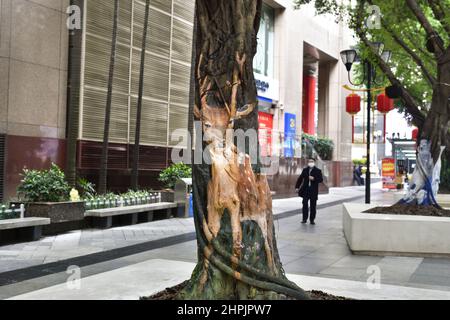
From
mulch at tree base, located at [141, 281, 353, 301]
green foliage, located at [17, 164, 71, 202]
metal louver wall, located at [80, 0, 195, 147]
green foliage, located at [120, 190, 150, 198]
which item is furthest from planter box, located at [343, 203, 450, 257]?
metal louver wall, located at [80, 0, 195, 147]

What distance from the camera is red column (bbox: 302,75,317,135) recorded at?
121ft

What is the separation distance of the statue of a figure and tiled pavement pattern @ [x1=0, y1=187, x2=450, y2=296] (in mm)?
1857

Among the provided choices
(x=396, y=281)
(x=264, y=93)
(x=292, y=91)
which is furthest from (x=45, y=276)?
(x=292, y=91)

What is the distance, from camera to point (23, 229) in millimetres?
9859

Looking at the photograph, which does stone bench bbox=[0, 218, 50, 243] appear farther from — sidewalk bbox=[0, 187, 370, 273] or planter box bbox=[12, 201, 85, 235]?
planter box bbox=[12, 201, 85, 235]

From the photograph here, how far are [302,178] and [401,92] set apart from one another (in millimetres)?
3420

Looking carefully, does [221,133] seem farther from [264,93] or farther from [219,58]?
[264,93]

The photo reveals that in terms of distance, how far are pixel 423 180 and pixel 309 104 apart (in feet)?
85.8

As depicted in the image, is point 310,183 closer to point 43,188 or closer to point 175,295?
point 43,188

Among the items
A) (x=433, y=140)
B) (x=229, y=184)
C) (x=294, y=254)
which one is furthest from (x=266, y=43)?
(x=229, y=184)

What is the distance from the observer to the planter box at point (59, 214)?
34.1 ft

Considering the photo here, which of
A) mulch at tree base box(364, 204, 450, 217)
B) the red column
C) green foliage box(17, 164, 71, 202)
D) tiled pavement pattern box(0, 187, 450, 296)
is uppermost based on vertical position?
the red column
